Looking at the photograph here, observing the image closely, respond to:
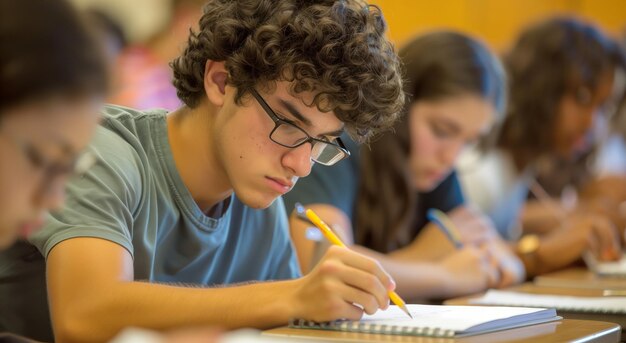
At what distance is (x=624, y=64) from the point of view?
329 cm

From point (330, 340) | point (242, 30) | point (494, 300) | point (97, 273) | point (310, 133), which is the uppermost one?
point (242, 30)

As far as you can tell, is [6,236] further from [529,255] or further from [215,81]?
[529,255]

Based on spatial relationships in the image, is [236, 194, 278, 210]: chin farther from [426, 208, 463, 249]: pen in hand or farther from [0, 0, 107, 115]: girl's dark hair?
[426, 208, 463, 249]: pen in hand

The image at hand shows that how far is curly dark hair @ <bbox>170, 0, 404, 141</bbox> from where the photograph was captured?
1.49m

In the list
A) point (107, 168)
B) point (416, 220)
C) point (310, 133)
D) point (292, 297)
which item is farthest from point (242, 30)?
point (416, 220)

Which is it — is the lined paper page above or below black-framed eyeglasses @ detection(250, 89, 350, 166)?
below

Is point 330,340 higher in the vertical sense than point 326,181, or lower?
lower

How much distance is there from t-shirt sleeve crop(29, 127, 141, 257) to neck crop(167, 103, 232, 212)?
4.2 inches

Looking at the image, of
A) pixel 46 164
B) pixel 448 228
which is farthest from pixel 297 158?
pixel 448 228

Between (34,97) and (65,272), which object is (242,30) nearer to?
(65,272)

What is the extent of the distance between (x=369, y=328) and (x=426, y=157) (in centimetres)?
112

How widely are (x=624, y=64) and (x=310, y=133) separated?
2.15m

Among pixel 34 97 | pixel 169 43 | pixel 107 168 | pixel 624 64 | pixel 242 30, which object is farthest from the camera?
pixel 169 43

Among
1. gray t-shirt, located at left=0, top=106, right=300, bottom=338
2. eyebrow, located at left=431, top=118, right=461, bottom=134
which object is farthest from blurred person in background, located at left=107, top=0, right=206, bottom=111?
gray t-shirt, located at left=0, top=106, right=300, bottom=338
